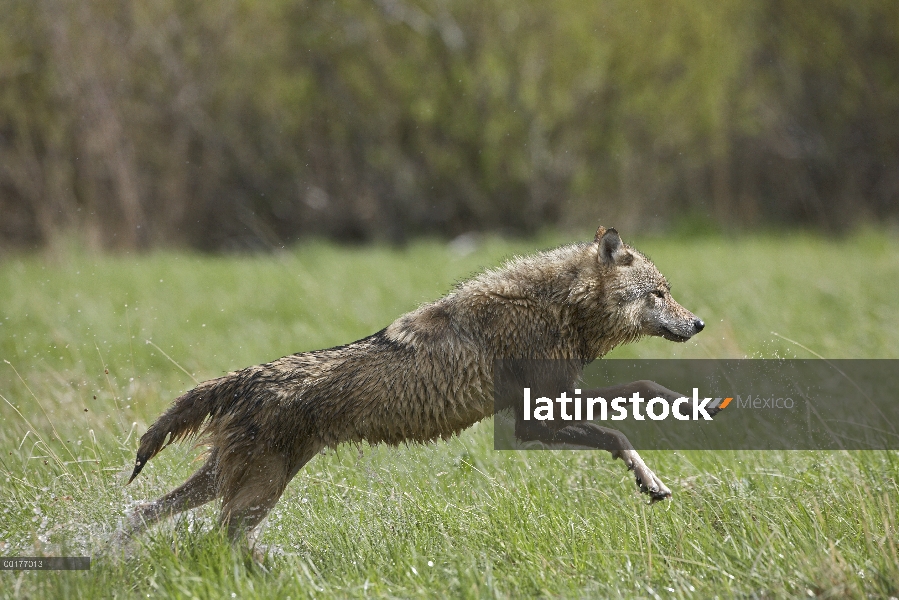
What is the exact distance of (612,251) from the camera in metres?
4.80

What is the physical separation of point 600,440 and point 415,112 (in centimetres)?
1273

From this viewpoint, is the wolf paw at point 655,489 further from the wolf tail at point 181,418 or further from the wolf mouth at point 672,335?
the wolf tail at point 181,418

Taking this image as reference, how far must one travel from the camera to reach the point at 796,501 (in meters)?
4.43

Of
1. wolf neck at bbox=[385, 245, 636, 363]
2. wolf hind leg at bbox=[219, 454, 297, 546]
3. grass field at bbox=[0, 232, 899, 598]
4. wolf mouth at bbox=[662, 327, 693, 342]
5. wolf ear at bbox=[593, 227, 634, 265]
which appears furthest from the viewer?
wolf mouth at bbox=[662, 327, 693, 342]

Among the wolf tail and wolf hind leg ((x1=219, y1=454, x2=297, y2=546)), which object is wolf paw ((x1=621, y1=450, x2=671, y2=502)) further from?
the wolf tail

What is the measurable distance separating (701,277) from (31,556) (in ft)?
28.0

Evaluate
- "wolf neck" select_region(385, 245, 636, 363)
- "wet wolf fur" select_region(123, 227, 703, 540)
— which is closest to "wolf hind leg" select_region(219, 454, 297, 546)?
"wet wolf fur" select_region(123, 227, 703, 540)

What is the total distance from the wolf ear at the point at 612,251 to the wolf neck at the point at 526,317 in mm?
110

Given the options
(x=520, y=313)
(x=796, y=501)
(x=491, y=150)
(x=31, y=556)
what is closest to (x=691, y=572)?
(x=796, y=501)

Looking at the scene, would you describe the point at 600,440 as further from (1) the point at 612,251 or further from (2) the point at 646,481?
(1) the point at 612,251

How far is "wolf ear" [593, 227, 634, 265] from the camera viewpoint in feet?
15.6

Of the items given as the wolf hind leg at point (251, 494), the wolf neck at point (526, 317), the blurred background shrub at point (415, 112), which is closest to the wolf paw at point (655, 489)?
the wolf neck at point (526, 317)

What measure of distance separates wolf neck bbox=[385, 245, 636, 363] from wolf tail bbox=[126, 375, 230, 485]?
0.85 meters

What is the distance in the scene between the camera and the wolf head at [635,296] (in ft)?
15.7
